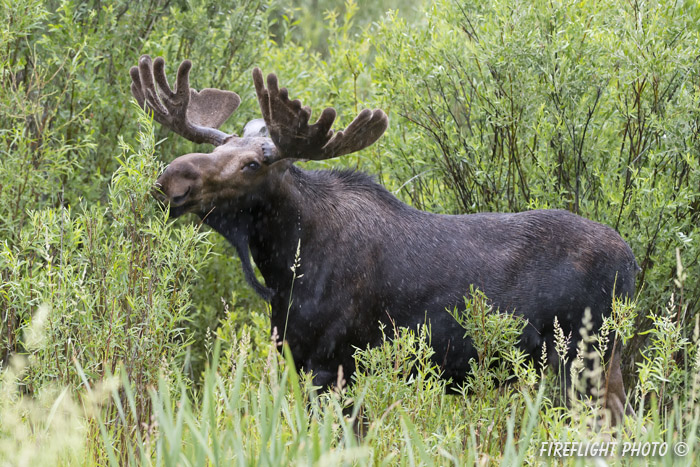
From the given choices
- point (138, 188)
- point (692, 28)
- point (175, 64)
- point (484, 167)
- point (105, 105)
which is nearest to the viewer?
point (138, 188)

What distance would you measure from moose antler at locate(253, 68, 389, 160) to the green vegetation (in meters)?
0.77

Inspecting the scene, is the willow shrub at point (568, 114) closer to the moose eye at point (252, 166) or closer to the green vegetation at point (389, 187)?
the green vegetation at point (389, 187)

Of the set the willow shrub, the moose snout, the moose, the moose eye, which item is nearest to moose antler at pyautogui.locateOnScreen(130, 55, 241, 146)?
the moose

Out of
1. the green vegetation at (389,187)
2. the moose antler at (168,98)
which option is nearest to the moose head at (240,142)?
the moose antler at (168,98)

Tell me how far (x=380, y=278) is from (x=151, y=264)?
1.41m

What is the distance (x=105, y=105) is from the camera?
20.5 ft

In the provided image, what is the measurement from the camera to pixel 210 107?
5848 mm

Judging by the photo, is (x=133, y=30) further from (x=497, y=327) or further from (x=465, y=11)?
(x=497, y=327)

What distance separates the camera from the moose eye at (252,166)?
4.79m

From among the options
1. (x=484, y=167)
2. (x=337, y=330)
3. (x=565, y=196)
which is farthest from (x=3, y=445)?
(x=565, y=196)

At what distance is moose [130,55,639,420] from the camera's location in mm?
4746

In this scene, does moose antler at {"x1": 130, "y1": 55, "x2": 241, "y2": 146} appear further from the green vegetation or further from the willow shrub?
the willow shrub

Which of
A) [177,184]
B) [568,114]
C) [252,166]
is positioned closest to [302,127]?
[252,166]

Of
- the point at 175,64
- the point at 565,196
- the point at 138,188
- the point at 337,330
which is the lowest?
the point at 337,330
